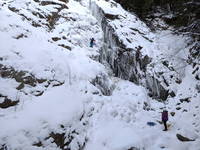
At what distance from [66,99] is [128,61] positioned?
5.89m

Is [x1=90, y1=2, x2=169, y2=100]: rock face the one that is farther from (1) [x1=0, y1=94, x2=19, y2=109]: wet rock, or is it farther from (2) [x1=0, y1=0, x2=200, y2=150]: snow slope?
(1) [x1=0, y1=94, x2=19, y2=109]: wet rock

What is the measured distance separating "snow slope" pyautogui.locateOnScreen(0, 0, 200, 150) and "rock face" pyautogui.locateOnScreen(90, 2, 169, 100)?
517 millimetres

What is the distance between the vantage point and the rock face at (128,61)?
41.0 ft

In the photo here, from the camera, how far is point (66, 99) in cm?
869

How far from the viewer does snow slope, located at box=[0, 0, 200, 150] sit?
735cm

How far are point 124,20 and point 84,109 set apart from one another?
29.2 ft

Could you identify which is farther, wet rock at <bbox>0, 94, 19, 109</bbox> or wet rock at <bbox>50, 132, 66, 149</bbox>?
wet rock at <bbox>0, 94, 19, 109</bbox>

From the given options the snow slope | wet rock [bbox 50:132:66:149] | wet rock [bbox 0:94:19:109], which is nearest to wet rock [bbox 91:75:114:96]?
the snow slope

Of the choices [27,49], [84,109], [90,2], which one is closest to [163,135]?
[84,109]

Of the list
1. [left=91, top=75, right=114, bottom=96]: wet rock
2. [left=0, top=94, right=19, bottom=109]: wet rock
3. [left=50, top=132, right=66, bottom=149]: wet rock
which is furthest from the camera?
[left=91, top=75, right=114, bottom=96]: wet rock

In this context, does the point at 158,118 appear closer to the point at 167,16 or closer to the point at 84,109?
the point at 84,109

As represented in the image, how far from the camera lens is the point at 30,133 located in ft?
22.6

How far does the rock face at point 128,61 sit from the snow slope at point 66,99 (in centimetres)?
52

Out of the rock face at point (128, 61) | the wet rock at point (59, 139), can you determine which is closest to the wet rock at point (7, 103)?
the wet rock at point (59, 139)
